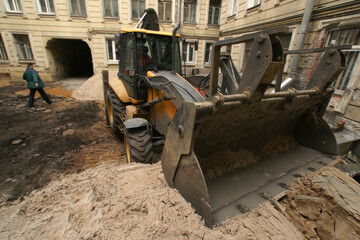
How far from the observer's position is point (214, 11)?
13.4 meters

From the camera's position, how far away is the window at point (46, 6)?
37.7 feet

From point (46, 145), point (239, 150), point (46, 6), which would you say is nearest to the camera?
point (239, 150)

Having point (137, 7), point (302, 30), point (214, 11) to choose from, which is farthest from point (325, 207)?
point (214, 11)

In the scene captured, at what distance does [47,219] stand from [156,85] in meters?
2.27

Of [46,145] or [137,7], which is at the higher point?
[137,7]

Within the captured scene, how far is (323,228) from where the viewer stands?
168 cm

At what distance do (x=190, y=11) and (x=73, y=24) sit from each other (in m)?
8.00

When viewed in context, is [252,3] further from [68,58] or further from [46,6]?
[68,58]

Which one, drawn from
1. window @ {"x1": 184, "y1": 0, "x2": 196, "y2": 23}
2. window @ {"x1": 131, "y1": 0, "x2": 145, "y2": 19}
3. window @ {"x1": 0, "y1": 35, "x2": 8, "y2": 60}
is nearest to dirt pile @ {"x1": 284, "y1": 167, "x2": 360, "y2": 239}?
window @ {"x1": 131, "y1": 0, "x2": 145, "y2": 19}

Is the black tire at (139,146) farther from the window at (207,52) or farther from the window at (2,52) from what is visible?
the window at (2,52)

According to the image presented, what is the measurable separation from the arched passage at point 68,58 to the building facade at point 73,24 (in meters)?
0.10

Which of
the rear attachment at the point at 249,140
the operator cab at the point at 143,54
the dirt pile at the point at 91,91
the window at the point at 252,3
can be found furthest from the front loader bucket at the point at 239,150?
the dirt pile at the point at 91,91

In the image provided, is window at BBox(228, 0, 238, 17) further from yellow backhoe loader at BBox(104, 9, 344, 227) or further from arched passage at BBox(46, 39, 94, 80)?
arched passage at BBox(46, 39, 94, 80)

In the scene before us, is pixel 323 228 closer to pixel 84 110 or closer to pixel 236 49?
pixel 84 110
